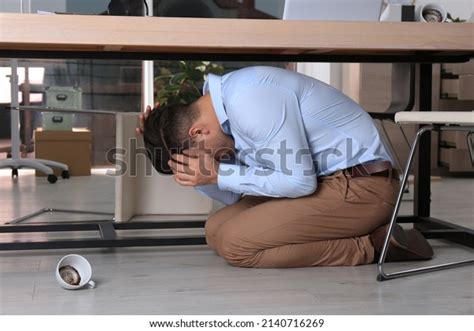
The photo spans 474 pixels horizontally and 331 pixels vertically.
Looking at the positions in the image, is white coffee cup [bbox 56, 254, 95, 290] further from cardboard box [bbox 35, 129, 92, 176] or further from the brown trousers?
cardboard box [bbox 35, 129, 92, 176]

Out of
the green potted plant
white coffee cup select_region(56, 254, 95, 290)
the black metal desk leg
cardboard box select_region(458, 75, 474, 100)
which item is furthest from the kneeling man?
cardboard box select_region(458, 75, 474, 100)

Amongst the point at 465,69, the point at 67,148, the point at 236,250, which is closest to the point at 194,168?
the point at 236,250

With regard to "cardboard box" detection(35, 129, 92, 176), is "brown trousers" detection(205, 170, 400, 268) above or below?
above

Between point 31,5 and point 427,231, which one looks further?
point 31,5

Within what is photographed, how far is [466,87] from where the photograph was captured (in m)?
4.95

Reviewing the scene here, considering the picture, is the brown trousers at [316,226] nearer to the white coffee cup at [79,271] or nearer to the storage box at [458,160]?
the white coffee cup at [79,271]

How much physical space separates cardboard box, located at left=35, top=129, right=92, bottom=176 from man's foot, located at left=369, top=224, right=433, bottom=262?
11.5 ft

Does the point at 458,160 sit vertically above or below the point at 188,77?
below

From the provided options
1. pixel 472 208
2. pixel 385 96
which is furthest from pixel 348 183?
pixel 385 96

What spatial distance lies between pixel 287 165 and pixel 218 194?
1.51 ft

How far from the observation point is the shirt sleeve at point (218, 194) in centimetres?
219

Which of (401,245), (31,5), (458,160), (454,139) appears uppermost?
(31,5)

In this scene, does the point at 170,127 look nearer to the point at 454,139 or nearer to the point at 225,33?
the point at 225,33

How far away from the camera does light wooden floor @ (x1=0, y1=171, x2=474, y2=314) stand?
156 cm
